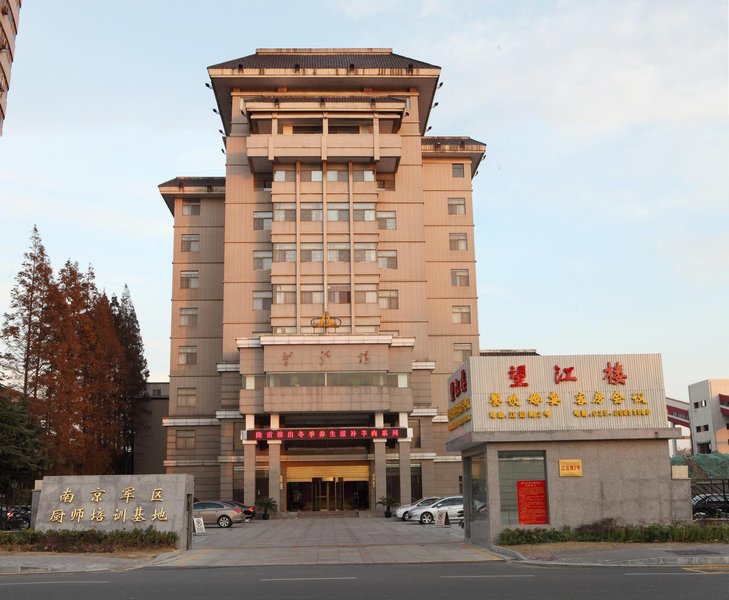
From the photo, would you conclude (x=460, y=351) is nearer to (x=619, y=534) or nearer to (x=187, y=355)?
(x=187, y=355)

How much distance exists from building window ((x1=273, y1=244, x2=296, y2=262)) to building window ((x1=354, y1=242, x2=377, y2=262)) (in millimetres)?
4680

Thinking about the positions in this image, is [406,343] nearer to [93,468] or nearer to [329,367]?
[329,367]

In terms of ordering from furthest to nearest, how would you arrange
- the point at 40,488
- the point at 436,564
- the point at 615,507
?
1. the point at 40,488
2. the point at 615,507
3. the point at 436,564

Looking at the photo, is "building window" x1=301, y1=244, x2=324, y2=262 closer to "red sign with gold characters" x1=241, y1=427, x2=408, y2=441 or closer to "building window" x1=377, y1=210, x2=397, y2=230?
"building window" x1=377, y1=210, x2=397, y2=230

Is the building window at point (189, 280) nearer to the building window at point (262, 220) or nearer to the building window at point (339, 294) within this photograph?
the building window at point (262, 220)

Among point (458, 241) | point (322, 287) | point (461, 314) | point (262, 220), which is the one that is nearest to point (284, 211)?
point (262, 220)

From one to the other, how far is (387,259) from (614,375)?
130ft

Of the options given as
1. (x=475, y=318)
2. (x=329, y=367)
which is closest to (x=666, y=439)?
(x=329, y=367)

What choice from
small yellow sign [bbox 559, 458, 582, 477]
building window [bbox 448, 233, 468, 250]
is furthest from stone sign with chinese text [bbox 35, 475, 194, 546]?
building window [bbox 448, 233, 468, 250]

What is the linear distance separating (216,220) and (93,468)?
2284 cm

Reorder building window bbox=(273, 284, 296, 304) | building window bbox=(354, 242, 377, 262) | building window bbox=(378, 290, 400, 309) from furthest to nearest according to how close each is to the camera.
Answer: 1. building window bbox=(378, 290, 400, 309)
2. building window bbox=(354, 242, 377, 262)
3. building window bbox=(273, 284, 296, 304)

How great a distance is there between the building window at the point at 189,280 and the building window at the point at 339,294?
12704mm

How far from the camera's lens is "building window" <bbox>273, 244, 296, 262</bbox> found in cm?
6200

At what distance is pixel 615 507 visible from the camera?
23.5 meters
